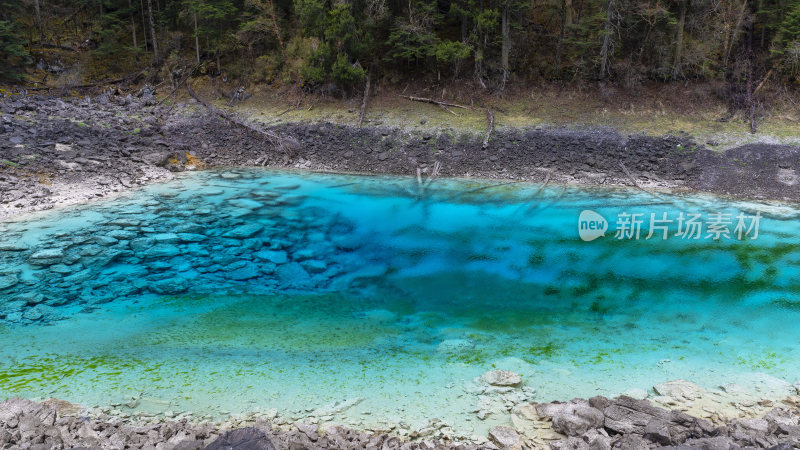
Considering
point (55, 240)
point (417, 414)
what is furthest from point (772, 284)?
point (55, 240)

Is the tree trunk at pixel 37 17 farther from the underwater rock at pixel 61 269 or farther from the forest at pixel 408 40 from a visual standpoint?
the underwater rock at pixel 61 269

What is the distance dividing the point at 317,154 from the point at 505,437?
15.9 meters

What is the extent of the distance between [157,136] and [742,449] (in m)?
20.6

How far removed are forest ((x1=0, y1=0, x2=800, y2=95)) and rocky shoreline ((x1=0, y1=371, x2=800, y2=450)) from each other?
17560mm

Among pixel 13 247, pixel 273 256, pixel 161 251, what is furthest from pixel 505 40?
pixel 13 247

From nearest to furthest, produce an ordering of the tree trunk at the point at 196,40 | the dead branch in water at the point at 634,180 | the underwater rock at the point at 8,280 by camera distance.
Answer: the underwater rock at the point at 8,280 → the dead branch in water at the point at 634,180 → the tree trunk at the point at 196,40

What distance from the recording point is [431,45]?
21.4 meters

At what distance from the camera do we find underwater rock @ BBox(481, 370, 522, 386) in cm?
625

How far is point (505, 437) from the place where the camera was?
17.1ft

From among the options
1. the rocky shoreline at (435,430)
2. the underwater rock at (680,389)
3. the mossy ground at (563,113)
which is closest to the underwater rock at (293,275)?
the rocky shoreline at (435,430)

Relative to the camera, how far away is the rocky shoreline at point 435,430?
16.0ft

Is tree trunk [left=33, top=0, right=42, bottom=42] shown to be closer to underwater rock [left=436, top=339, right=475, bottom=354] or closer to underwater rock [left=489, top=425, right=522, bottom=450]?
underwater rock [left=436, top=339, right=475, bottom=354]

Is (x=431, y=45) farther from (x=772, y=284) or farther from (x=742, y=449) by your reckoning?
(x=742, y=449)

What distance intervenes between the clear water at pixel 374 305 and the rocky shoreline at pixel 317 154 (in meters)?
1.94
